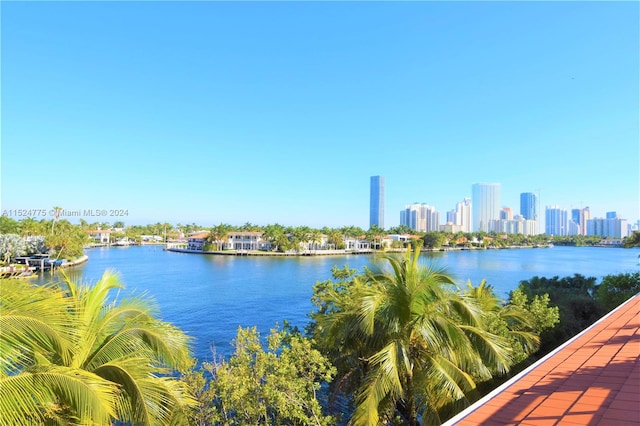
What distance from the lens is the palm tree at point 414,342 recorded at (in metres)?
5.01

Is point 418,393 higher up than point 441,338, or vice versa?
point 441,338

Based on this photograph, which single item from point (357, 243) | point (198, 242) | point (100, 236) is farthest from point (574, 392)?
point (100, 236)

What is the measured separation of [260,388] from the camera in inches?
196

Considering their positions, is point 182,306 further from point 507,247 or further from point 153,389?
point 507,247

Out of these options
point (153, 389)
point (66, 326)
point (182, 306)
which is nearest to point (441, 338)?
point (153, 389)

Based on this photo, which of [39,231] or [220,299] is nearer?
[220,299]

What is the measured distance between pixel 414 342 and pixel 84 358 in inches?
173

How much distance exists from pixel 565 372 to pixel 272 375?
357 cm

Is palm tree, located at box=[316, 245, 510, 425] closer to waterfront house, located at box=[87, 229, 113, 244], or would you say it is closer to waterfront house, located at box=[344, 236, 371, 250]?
waterfront house, located at box=[344, 236, 371, 250]

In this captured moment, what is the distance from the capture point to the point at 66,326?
3.24 metres

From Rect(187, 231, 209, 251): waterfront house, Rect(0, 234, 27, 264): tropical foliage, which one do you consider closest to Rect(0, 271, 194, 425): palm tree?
Rect(0, 234, 27, 264): tropical foliage

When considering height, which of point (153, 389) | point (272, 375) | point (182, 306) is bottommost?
point (182, 306)

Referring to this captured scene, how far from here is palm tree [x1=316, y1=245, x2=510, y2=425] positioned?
16.4 feet

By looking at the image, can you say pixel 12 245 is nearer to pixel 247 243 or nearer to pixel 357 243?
pixel 247 243
